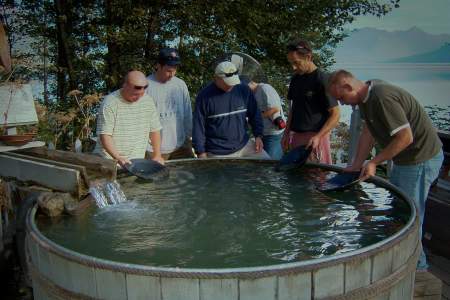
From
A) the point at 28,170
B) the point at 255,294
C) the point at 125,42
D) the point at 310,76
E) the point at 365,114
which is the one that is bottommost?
the point at 255,294

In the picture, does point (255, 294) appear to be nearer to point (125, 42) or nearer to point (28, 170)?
point (28, 170)

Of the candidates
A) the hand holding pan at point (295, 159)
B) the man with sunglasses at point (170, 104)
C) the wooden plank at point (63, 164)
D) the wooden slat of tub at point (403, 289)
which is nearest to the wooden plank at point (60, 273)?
the wooden plank at point (63, 164)

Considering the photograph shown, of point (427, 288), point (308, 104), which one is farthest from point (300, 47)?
point (427, 288)

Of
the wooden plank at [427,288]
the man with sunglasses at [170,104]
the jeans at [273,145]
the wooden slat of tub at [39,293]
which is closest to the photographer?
the wooden slat of tub at [39,293]

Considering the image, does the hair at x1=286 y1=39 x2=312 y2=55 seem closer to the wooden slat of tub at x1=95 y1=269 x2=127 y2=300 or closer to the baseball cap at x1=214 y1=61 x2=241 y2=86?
the baseball cap at x1=214 y1=61 x2=241 y2=86

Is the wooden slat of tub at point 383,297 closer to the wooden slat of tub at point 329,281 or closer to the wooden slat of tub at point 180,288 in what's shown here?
the wooden slat of tub at point 329,281

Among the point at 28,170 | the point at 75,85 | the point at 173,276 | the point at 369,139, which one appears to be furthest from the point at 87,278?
the point at 75,85

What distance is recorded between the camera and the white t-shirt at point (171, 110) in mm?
4246

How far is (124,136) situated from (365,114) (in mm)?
1805

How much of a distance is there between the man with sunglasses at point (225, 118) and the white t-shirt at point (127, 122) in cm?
45

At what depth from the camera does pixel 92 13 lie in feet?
33.6

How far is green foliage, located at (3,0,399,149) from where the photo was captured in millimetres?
9664

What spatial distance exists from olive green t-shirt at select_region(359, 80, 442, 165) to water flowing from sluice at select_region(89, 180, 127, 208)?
1670 millimetres

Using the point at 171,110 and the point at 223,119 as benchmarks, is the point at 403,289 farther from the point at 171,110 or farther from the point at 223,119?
the point at 171,110
